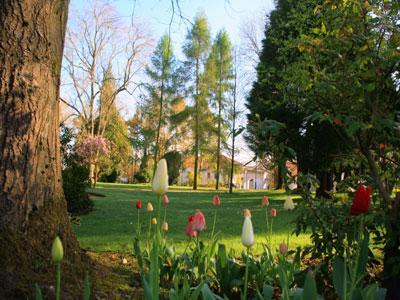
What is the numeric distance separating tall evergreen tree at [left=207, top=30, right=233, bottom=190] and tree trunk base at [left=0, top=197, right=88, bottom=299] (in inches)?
1140

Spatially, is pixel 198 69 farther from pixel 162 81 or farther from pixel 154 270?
pixel 154 270

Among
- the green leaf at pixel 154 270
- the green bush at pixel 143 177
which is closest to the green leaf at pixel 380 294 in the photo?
the green leaf at pixel 154 270

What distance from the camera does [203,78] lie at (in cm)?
3234

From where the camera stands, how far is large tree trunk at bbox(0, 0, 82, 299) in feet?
8.78

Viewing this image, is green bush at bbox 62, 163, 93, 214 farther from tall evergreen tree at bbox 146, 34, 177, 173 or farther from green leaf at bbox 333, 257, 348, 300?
tall evergreen tree at bbox 146, 34, 177, 173

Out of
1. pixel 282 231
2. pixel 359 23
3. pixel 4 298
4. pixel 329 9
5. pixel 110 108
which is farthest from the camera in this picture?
pixel 110 108

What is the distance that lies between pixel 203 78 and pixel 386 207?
99.5ft

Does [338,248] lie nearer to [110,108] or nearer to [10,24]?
[10,24]

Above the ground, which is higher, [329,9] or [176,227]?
[329,9]

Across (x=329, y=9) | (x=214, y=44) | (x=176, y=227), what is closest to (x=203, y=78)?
(x=214, y=44)

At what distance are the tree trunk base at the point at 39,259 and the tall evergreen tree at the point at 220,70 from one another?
95.0ft

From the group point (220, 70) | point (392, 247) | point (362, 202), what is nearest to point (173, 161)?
point (220, 70)

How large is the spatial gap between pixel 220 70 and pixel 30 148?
29657 mm

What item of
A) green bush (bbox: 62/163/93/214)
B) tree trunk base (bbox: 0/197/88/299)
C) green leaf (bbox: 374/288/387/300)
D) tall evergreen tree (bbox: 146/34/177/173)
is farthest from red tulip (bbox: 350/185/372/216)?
tall evergreen tree (bbox: 146/34/177/173)
